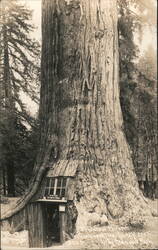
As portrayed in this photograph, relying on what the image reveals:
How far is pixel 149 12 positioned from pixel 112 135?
4.28 m

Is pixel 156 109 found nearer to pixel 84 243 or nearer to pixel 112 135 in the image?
pixel 112 135

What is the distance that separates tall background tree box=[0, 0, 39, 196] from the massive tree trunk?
10.5 feet

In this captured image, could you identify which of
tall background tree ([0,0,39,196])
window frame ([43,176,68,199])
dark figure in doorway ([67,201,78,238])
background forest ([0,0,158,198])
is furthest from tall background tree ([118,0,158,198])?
dark figure in doorway ([67,201,78,238])

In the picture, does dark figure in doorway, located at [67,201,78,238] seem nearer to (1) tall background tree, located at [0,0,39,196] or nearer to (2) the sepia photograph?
(2) the sepia photograph

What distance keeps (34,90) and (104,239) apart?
843 cm

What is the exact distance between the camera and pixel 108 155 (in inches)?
352

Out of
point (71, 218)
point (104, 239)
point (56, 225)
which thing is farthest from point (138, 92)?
point (104, 239)

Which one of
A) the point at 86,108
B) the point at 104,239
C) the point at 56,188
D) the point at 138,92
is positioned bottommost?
the point at 104,239

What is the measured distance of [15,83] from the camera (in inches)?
596

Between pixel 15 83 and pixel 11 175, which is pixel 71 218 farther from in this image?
pixel 15 83

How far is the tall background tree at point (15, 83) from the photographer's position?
12.6 metres

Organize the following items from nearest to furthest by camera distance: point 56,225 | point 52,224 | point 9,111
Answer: point 52,224 < point 56,225 < point 9,111

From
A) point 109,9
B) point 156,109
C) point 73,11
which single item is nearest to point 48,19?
point 73,11

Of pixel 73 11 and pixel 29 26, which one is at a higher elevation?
pixel 29 26
